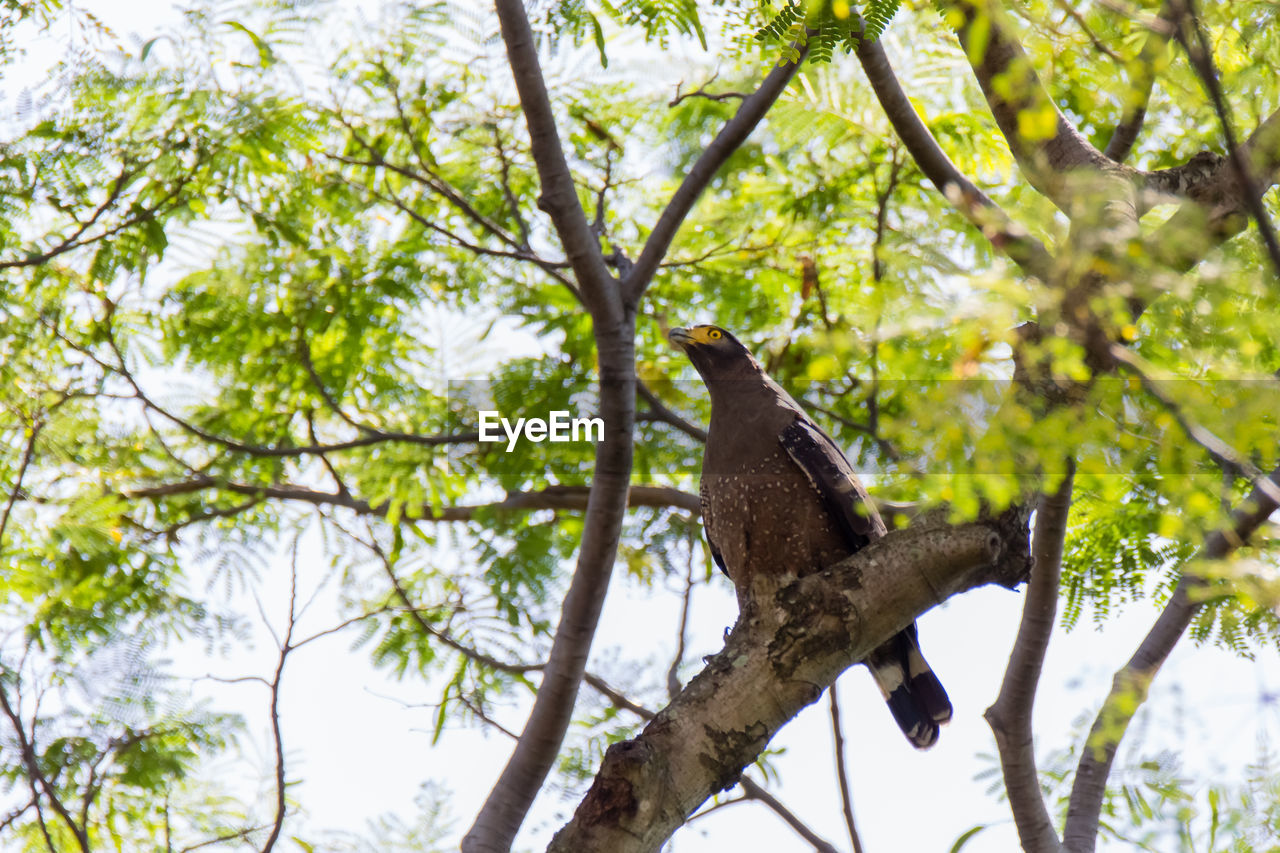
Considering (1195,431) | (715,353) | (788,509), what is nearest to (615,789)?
(1195,431)

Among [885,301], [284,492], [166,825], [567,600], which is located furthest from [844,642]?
[284,492]

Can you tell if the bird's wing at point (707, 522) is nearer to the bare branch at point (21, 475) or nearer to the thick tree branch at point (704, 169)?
the thick tree branch at point (704, 169)

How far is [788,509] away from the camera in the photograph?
4.43 m

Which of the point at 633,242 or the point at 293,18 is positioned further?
the point at 633,242

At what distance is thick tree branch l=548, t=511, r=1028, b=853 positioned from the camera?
2693 mm

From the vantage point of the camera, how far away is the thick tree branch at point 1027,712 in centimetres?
362

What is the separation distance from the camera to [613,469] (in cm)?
422

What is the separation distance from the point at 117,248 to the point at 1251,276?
17.4 ft

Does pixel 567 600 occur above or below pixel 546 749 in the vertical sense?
above

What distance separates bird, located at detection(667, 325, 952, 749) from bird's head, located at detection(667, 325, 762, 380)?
0.07 m

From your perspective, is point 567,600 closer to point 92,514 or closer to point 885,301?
point 885,301

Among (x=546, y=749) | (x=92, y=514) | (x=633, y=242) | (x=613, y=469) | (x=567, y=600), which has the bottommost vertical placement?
(x=546, y=749)

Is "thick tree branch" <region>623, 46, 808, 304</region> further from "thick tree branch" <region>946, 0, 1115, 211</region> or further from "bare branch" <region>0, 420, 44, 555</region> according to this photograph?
"bare branch" <region>0, 420, 44, 555</region>

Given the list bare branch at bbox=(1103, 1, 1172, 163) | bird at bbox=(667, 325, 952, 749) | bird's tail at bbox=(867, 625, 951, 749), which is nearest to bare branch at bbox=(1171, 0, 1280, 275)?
bare branch at bbox=(1103, 1, 1172, 163)
